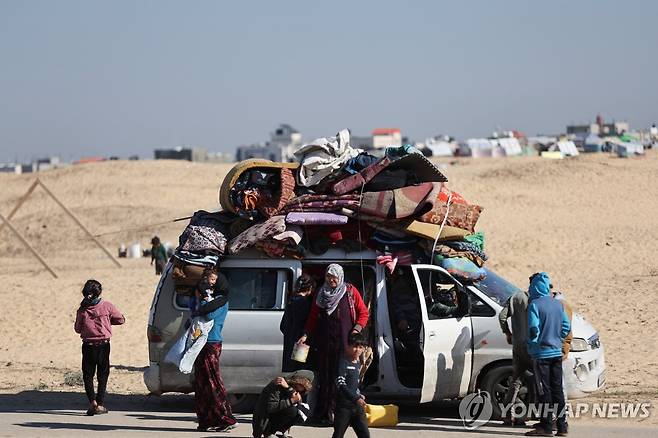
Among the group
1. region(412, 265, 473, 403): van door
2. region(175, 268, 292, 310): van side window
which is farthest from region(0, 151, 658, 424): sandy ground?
region(175, 268, 292, 310): van side window

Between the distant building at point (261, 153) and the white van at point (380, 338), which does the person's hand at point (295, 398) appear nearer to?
the white van at point (380, 338)

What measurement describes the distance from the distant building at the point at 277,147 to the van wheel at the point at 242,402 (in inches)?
3197

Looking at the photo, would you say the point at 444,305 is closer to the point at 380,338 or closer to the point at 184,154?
the point at 380,338

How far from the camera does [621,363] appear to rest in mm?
15867

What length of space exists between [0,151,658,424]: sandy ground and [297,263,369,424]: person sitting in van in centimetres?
324

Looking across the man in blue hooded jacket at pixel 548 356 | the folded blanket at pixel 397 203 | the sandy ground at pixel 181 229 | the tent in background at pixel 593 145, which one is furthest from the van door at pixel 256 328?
the tent in background at pixel 593 145

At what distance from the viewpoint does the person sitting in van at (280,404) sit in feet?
33.2

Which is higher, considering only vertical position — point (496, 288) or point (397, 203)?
point (397, 203)

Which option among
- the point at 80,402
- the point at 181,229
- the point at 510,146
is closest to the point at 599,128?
the point at 510,146

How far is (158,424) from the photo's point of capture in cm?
1187

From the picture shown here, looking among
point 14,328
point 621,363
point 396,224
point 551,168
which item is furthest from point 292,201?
point 551,168

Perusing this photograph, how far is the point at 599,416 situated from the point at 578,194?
32.2 meters

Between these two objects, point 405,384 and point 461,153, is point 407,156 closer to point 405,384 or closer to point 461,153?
point 405,384

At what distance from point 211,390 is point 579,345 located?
3.62 metres
